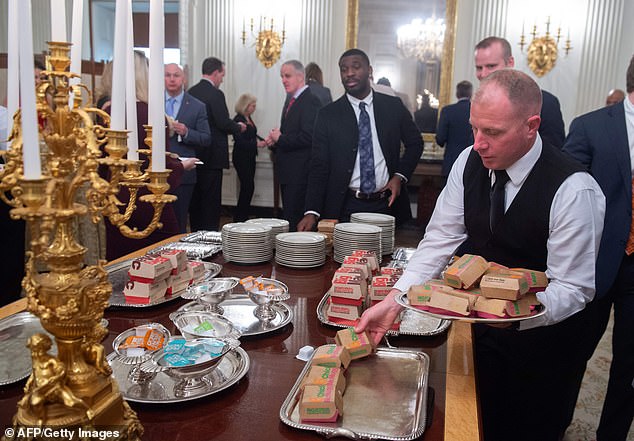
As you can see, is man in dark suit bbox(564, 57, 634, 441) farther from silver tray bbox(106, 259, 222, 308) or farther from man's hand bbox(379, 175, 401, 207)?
silver tray bbox(106, 259, 222, 308)

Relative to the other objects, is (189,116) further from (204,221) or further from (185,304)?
(185,304)

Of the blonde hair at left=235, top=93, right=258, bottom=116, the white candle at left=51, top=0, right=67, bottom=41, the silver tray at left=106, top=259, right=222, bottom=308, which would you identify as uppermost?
the blonde hair at left=235, top=93, right=258, bottom=116

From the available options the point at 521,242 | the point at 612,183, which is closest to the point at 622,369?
the point at 612,183

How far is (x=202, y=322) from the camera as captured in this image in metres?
1.29

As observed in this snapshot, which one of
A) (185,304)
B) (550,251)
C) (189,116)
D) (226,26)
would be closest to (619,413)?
(550,251)

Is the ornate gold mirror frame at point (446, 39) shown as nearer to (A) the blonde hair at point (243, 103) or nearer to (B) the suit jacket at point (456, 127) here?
(A) the blonde hair at point (243, 103)

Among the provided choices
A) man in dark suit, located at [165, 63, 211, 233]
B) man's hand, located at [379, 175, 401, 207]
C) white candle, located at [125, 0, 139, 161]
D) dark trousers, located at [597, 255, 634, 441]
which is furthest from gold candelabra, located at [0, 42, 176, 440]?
man in dark suit, located at [165, 63, 211, 233]

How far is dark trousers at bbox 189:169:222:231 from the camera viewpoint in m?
4.84

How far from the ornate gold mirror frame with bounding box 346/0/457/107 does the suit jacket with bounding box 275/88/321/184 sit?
2.42 metres

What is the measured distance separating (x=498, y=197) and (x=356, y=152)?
1505 millimetres

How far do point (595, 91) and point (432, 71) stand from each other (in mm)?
1880

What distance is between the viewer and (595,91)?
20.2 feet

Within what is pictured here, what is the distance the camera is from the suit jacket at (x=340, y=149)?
3.02 meters
